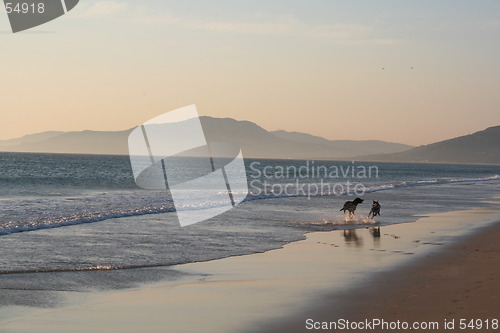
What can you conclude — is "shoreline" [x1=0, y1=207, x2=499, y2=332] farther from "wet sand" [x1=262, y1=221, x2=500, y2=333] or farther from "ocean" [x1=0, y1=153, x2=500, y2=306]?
"ocean" [x1=0, y1=153, x2=500, y2=306]

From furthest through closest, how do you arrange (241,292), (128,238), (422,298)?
(128,238), (241,292), (422,298)

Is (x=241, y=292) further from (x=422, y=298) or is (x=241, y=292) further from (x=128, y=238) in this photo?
(x=128, y=238)

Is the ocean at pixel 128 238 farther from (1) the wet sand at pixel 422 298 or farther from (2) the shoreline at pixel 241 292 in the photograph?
(1) the wet sand at pixel 422 298

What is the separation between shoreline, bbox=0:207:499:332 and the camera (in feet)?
26.3

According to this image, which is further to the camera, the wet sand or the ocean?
the ocean

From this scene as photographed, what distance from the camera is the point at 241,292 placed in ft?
32.7

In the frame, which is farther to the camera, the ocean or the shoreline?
the ocean

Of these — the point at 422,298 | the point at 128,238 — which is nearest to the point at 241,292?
the point at 422,298

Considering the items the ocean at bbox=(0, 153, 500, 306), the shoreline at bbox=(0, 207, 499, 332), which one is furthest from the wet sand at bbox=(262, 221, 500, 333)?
the ocean at bbox=(0, 153, 500, 306)

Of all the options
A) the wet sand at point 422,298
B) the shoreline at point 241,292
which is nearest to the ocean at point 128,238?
the shoreline at point 241,292

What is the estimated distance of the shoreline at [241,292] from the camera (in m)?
8.02

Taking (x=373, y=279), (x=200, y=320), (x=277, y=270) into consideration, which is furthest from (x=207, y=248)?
(x=200, y=320)

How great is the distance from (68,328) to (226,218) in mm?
14740

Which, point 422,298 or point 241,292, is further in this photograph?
point 241,292
